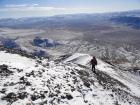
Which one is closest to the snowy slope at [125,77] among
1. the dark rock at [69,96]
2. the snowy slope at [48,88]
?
the snowy slope at [48,88]

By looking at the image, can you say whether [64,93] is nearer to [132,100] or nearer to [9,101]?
[9,101]

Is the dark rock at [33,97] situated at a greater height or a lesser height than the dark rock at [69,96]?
greater

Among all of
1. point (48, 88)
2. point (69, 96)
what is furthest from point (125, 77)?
point (48, 88)

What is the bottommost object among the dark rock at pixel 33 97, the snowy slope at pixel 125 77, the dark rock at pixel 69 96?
the snowy slope at pixel 125 77

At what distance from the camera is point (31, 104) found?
35.9 feet

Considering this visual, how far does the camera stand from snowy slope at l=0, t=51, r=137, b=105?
11.6 meters

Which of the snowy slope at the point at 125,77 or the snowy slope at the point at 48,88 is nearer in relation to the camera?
the snowy slope at the point at 48,88

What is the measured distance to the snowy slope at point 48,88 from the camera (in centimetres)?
1156

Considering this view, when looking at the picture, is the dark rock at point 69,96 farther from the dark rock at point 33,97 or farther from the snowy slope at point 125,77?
the snowy slope at point 125,77

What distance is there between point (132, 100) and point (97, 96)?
13.9 ft

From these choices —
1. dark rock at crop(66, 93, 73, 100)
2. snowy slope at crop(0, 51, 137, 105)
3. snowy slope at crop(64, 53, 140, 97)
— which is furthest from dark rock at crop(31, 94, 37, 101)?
snowy slope at crop(64, 53, 140, 97)

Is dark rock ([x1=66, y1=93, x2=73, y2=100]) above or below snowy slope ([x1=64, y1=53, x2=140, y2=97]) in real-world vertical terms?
above

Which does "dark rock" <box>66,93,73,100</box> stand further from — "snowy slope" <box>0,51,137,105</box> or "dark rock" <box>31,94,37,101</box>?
"dark rock" <box>31,94,37,101</box>

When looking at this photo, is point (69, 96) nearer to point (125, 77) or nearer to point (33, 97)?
point (33, 97)
